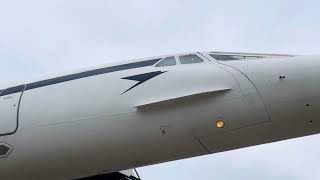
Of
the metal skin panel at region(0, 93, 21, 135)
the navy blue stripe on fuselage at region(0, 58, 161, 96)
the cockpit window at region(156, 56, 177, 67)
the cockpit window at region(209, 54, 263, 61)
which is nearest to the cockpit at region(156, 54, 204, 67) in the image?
the cockpit window at region(156, 56, 177, 67)

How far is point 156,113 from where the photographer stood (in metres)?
9.94

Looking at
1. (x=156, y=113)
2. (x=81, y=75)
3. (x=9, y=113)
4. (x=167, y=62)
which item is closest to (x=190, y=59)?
(x=167, y=62)

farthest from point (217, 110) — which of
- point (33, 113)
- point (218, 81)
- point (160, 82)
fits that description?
point (33, 113)

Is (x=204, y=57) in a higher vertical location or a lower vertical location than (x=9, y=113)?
higher

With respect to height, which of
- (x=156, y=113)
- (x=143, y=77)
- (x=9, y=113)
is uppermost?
(x=143, y=77)

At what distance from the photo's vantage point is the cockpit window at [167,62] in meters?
10.6

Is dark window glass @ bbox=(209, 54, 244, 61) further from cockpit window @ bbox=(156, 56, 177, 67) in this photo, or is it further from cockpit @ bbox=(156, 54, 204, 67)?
cockpit window @ bbox=(156, 56, 177, 67)

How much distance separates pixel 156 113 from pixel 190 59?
1.31 metres

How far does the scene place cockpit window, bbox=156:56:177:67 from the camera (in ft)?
34.8

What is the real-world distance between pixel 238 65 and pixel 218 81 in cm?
49

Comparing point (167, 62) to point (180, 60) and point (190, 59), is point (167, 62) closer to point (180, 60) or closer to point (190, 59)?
point (180, 60)

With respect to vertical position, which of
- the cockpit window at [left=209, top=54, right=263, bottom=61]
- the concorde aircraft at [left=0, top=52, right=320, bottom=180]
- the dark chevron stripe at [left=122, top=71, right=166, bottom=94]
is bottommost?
the concorde aircraft at [left=0, top=52, right=320, bottom=180]

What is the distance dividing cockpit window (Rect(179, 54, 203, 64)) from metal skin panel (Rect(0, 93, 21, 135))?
10.00 ft

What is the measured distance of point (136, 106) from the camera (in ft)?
32.9
